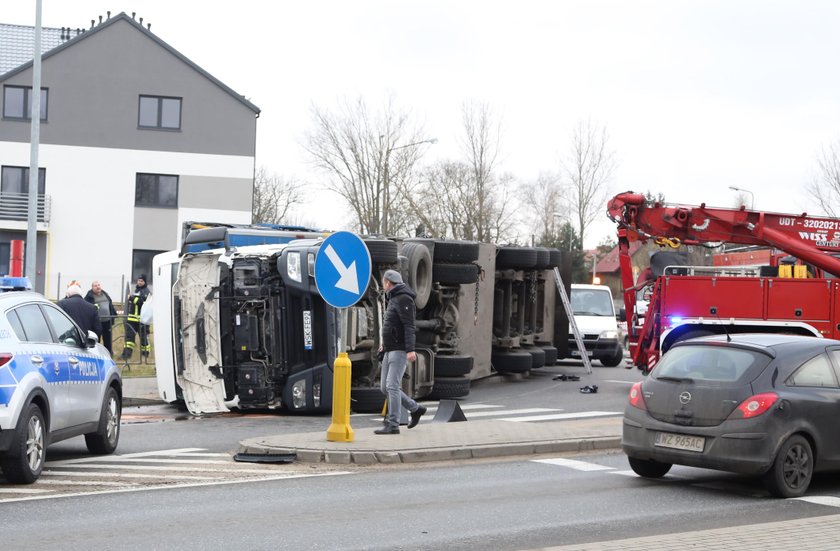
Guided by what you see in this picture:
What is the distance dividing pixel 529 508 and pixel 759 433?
2099mm

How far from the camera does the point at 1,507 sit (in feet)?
28.5

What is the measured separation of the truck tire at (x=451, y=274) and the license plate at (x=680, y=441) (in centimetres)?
841

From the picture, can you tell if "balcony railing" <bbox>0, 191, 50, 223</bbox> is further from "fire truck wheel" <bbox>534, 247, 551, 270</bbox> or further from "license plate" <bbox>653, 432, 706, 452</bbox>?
"license plate" <bbox>653, 432, 706, 452</bbox>

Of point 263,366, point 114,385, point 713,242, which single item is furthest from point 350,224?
point 114,385

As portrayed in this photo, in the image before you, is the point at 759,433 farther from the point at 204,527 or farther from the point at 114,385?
the point at 114,385

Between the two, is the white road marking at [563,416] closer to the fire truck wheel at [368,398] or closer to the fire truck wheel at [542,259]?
the fire truck wheel at [368,398]

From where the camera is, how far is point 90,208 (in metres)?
47.1

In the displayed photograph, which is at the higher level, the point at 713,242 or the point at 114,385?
the point at 713,242

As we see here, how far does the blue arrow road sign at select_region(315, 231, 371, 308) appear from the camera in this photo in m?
11.7

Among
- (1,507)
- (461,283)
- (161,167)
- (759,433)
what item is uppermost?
(161,167)

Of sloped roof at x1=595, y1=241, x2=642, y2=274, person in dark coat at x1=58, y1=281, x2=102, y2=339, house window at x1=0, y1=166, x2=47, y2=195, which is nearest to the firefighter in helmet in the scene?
person in dark coat at x1=58, y1=281, x2=102, y2=339

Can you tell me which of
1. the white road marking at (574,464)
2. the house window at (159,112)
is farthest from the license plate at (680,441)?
the house window at (159,112)

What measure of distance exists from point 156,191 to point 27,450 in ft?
129

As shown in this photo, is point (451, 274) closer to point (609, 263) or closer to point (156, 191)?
point (156, 191)
